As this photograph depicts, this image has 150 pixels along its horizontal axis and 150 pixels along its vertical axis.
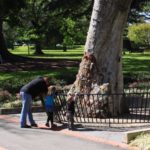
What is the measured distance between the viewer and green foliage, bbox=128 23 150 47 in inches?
3285

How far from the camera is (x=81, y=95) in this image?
14938 mm

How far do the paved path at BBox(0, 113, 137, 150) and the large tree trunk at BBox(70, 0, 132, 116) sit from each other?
1.85m

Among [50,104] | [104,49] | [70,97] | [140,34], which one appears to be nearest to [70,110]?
[70,97]

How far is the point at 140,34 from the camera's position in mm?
85250

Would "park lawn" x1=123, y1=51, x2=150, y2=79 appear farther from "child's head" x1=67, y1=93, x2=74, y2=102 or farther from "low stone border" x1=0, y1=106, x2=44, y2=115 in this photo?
"child's head" x1=67, y1=93, x2=74, y2=102

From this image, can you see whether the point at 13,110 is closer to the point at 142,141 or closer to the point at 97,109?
the point at 97,109

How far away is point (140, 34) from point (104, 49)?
232 ft

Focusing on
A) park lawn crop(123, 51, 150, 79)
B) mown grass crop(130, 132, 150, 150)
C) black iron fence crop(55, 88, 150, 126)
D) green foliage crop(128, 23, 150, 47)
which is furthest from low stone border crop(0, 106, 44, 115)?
green foliage crop(128, 23, 150, 47)

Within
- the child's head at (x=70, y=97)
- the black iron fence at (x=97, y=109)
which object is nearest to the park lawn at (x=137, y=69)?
the black iron fence at (x=97, y=109)

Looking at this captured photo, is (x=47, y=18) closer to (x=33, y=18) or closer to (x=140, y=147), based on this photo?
(x=33, y=18)

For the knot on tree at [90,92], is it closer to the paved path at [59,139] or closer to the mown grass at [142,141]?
the paved path at [59,139]

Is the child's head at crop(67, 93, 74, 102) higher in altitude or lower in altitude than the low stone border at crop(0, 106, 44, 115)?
higher

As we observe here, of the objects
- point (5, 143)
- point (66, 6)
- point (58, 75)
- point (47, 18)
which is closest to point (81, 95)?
point (5, 143)

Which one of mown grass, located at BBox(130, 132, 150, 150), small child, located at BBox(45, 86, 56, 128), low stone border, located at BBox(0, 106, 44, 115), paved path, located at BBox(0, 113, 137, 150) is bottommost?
low stone border, located at BBox(0, 106, 44, 115)
